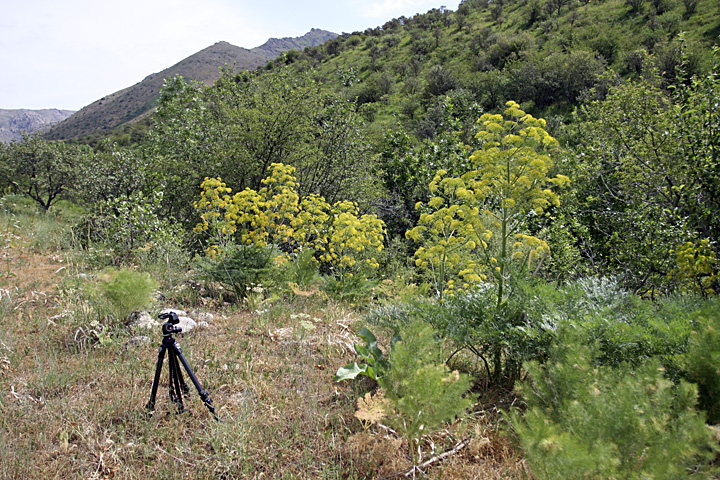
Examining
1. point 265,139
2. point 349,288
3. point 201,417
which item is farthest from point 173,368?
point 265,139

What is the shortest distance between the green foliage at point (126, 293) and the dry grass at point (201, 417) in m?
0.19

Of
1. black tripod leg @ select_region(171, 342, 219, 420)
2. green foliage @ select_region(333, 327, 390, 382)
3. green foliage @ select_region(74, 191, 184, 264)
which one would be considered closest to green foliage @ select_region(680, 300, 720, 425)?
green foliage @ select_region(333, 327, 390, 382)

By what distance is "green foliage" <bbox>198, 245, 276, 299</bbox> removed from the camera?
4.39m

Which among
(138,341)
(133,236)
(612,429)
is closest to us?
(612,429)

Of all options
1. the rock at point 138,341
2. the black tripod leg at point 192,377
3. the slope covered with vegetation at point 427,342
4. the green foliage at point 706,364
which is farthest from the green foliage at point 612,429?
the rock at point 138,341

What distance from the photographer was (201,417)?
2.20 meters

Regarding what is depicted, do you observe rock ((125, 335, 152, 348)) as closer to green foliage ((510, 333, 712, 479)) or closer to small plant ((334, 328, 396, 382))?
small plant ((334, 328, 396, 382))

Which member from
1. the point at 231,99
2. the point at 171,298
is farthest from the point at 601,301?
the point at 231,99

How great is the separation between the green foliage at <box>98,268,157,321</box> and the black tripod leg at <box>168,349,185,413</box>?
1.37m

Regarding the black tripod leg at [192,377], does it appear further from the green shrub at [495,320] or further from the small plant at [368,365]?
the green shrub at [495,320]

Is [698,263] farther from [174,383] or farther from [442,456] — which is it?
[174,383]

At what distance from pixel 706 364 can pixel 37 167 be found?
23.3 metres

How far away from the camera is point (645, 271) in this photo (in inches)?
177

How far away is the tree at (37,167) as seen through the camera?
1723 centimetres
